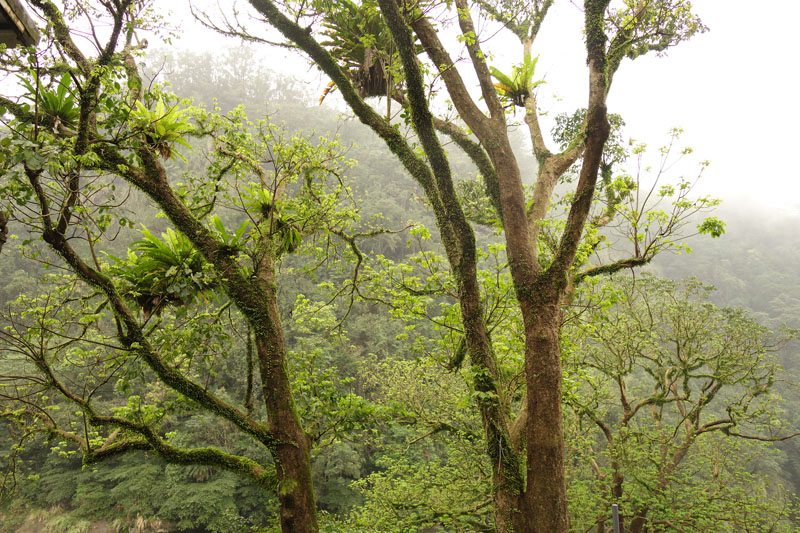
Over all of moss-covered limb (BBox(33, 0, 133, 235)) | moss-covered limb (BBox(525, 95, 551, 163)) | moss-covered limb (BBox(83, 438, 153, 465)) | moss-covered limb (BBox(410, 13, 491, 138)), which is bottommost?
moss-covered limb (BBox(83, 438, 153, 465))

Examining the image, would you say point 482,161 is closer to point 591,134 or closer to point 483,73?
point 483,73

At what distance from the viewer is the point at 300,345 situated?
973 centimetres

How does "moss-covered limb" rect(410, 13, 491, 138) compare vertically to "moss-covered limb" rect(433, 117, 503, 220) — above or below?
above

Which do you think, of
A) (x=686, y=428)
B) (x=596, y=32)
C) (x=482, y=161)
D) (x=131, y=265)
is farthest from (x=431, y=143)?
(x=686, y=428)

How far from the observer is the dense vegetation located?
230cm

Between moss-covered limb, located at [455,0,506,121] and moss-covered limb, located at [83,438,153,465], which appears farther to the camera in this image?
moss-covered limb, located at [455,0,506,121]

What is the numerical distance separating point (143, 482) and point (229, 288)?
44.7ft

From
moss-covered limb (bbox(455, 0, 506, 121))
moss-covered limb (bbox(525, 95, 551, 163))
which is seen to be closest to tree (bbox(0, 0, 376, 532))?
moss-covered limb (bbox(455, 0, 506, 121))

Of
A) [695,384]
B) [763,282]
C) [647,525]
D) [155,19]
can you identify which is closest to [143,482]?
[647,525]

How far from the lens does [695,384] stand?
22.7 metres

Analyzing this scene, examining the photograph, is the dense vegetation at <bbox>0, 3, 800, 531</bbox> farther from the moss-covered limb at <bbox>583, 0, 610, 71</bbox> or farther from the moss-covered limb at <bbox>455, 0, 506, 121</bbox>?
the moss-covered limb at <bbox>583, 0, 610, 71</bbox>

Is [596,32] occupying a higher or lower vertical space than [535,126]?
lower

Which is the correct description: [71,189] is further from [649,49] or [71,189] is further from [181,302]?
[649,49]

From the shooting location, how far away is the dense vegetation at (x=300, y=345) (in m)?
2.30
